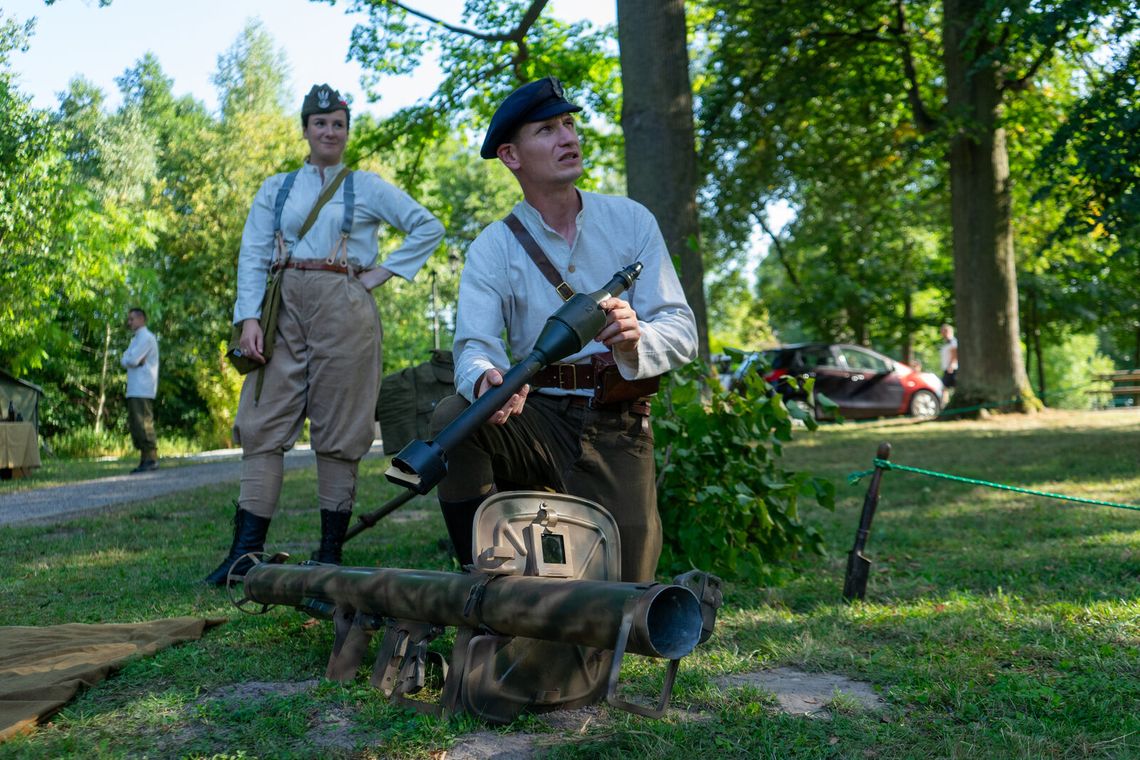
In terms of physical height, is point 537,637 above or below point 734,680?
above

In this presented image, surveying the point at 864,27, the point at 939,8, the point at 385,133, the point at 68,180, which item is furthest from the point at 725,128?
the point at 68,180

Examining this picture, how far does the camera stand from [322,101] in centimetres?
498

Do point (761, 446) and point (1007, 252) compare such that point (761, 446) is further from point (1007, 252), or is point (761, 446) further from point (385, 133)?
point (1007, 252)

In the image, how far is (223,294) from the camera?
29281 millimetres

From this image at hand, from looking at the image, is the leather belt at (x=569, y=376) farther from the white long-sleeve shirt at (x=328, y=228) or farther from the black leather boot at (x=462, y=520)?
the white long-sleeve shirt at (x=328, y=228)

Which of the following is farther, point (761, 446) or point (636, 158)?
point (636, 158)

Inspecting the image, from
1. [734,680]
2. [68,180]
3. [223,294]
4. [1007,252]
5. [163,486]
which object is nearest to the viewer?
[734,680]

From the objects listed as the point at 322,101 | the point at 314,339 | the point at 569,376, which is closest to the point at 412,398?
the point at 314,339

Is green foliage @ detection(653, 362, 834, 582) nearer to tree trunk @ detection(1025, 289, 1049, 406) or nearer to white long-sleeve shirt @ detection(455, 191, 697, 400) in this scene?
white long-sleeve shirt @ detection(455, 191, 697, 400)

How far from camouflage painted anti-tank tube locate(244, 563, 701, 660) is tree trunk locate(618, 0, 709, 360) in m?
4.57

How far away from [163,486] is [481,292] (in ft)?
27.9


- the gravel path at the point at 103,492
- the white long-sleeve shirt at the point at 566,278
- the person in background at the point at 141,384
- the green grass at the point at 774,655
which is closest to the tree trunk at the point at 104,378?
the gravel path at the point at 103,492

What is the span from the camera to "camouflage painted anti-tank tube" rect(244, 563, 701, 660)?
96.6 inches

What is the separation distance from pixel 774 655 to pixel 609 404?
988 millimetres
